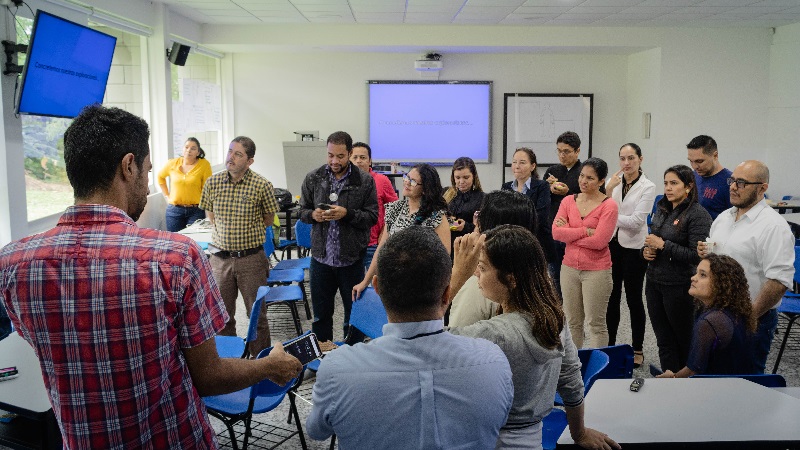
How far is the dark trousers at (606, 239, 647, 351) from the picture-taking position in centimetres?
454

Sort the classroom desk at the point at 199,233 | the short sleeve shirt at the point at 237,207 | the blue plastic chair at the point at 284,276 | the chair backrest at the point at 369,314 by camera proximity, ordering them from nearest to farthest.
A: 1. the chair backrest at the point at 369,314
2. the short sleeve shirt at the point at 237,207
3. the classroom desk at the point at 199,233
4. the blue plastic chair at the point at 284,276

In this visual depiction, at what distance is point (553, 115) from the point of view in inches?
396

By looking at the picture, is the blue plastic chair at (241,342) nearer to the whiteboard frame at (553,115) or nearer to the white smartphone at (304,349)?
the white smartphone at (304,349)

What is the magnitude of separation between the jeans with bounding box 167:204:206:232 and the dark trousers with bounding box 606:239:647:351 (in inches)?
174

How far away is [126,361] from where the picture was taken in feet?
4.40

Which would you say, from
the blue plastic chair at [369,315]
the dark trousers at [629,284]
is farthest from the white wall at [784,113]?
the blue plastic chair at [369,315]

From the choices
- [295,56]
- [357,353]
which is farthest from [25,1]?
[295,56]

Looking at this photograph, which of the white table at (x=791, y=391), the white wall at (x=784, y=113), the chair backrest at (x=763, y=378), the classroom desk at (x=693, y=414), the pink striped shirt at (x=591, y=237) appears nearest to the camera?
the classroom desk at (x=693, y=414)

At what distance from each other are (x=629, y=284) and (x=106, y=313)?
13.0 feet

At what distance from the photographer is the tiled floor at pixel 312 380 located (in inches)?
139

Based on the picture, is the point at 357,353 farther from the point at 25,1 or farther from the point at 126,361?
the point at 25,1

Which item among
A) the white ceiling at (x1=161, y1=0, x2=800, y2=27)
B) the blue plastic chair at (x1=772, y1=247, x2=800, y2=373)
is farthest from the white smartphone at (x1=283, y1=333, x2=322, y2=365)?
the white ceiling at (x1=161, y1=0, x2=800, y2=27)

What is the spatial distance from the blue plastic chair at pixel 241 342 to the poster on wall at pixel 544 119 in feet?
23.7

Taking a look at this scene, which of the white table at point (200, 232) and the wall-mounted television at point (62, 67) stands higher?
the wall-mounted television at point (62, 67)
